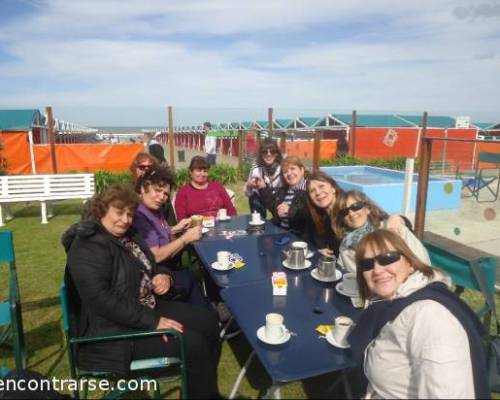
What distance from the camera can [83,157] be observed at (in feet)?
38.9

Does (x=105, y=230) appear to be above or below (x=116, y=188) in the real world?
below

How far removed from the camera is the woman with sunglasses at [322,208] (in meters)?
3.17

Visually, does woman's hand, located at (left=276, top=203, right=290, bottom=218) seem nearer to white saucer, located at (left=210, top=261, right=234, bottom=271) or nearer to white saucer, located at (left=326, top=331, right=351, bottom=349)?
white saucer, located at (left=210, top=261, right=234, bottom=271)

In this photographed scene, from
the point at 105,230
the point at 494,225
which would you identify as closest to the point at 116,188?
the point at 105,230

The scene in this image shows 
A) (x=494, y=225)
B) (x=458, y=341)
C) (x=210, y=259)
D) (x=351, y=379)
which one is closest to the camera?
(x=458, y=341)

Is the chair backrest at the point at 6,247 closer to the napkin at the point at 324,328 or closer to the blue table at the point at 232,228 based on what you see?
the blue table at the point at 232,228

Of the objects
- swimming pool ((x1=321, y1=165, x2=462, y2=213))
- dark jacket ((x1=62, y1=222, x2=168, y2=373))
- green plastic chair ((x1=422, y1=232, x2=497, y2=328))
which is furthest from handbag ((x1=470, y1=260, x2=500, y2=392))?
swimming pool ((x1=321, y1=165, x2=462, y2=213))

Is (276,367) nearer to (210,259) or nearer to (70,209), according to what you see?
(210,259)

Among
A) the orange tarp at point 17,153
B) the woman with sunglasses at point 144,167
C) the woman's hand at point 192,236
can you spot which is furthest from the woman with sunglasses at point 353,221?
the orange tarp at point 17,153

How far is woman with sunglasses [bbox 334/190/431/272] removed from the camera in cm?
248

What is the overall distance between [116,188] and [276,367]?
1.55 m

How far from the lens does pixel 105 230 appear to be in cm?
227

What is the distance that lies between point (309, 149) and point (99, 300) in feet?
45.5

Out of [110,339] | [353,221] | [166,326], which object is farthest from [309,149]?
[110,339]
